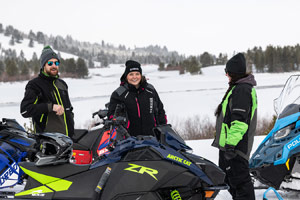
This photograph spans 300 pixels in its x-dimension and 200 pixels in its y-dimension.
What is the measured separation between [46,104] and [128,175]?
1616 mm

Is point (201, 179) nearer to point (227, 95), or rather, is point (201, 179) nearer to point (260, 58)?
point (227, 95)

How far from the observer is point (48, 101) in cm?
339

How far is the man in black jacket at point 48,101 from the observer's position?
3205 mm

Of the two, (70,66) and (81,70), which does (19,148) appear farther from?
(70,66)

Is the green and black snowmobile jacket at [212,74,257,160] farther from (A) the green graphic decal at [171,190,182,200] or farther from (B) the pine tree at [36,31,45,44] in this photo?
(B) the pine tree at [36,31,45,44]

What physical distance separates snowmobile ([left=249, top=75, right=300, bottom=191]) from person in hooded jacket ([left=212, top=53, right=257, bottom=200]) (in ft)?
0.90

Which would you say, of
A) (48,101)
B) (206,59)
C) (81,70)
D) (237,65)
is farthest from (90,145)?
(206,59)

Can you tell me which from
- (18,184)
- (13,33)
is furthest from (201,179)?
(13,33)

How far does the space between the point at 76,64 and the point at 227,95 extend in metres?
61.8

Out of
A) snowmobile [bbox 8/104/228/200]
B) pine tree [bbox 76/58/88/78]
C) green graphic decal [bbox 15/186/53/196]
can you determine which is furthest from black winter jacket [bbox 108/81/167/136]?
pine tree [bbox 76/58/88/78]

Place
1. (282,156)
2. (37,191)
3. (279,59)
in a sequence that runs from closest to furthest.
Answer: (37,191)
(282,156)
(279,59)

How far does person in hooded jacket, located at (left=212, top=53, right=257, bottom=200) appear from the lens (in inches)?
106

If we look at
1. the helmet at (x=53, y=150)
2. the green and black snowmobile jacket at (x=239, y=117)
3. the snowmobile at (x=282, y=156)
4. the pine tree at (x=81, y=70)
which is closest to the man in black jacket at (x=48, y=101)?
the helmet at (x=53, y=150)

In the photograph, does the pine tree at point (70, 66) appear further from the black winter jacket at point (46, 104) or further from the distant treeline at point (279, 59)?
the black winter jacket at point (46, 104)
